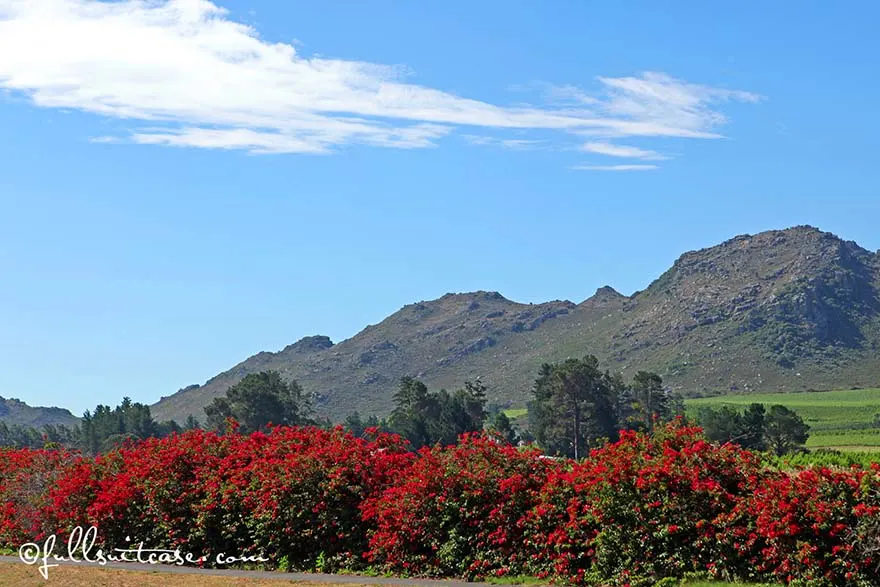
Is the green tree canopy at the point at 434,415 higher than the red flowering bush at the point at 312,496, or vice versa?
the green tree canopy at the point at 434,415

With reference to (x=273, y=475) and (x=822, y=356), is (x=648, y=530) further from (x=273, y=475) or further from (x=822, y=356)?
(x=822, y=356)

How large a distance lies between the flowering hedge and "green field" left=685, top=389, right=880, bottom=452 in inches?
2593

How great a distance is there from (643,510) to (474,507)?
10.7 ft

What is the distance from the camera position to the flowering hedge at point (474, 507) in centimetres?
1554

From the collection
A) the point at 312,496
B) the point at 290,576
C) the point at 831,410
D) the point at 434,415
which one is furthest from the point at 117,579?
the point at 831,410

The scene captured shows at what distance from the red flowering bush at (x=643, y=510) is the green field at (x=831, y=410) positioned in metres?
67.6

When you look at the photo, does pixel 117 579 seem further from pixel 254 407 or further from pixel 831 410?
pixel 831 410

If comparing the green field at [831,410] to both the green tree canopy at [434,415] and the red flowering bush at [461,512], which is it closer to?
the green tree canopy at [434,415]

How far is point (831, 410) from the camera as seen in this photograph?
4887 inches

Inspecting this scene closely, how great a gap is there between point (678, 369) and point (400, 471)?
150682mm

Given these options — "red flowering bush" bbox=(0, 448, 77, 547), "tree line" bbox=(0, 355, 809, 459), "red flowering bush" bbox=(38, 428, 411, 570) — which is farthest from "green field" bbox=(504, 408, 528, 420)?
"red flowering bush" bbox=(38, 428, 411, 570)

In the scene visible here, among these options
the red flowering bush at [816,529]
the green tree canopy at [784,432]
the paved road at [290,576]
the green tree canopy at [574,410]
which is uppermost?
the green tree canopy at [574,410]

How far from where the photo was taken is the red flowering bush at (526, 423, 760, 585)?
655 inches

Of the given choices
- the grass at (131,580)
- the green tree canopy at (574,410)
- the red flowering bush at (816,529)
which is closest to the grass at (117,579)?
the grass at (131,580)
